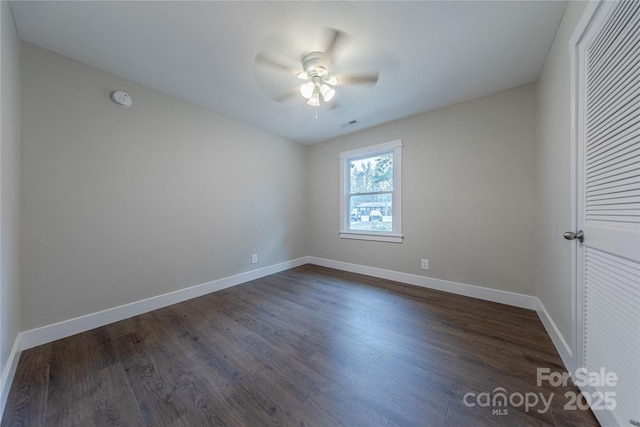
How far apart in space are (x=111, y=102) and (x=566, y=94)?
3819mm

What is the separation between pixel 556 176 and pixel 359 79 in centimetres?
187

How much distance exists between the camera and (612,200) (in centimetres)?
103

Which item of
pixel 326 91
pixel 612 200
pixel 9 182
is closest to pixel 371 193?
pixel 326 91

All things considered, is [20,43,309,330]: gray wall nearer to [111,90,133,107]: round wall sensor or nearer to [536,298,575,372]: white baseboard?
[111,90,133,107]: round wall sensor

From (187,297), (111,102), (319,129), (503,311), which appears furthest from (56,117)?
(503,311)

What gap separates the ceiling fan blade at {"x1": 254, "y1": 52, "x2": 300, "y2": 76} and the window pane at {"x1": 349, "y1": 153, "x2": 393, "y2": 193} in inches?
77.1

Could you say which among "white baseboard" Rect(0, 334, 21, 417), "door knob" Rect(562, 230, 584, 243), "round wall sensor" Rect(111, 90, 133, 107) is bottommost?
"white baseboard" Rect(0, 334, 21, 417)

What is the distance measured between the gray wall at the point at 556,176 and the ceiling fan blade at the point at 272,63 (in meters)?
1.97

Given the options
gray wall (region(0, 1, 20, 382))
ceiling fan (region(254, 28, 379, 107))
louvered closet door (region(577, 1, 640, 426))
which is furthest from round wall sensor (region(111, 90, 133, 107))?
louvered closet door (region(577, 1, 640, 426))

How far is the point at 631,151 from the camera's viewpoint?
908mm

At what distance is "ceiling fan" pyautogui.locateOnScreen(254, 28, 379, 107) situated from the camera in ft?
5.83

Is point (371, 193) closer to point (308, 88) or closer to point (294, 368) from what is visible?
point (308, 88)

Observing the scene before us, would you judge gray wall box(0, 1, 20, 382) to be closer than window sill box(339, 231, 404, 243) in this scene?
Yes

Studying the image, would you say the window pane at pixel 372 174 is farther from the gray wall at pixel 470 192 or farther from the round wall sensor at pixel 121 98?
the round wall sensor at pixel 121 98
